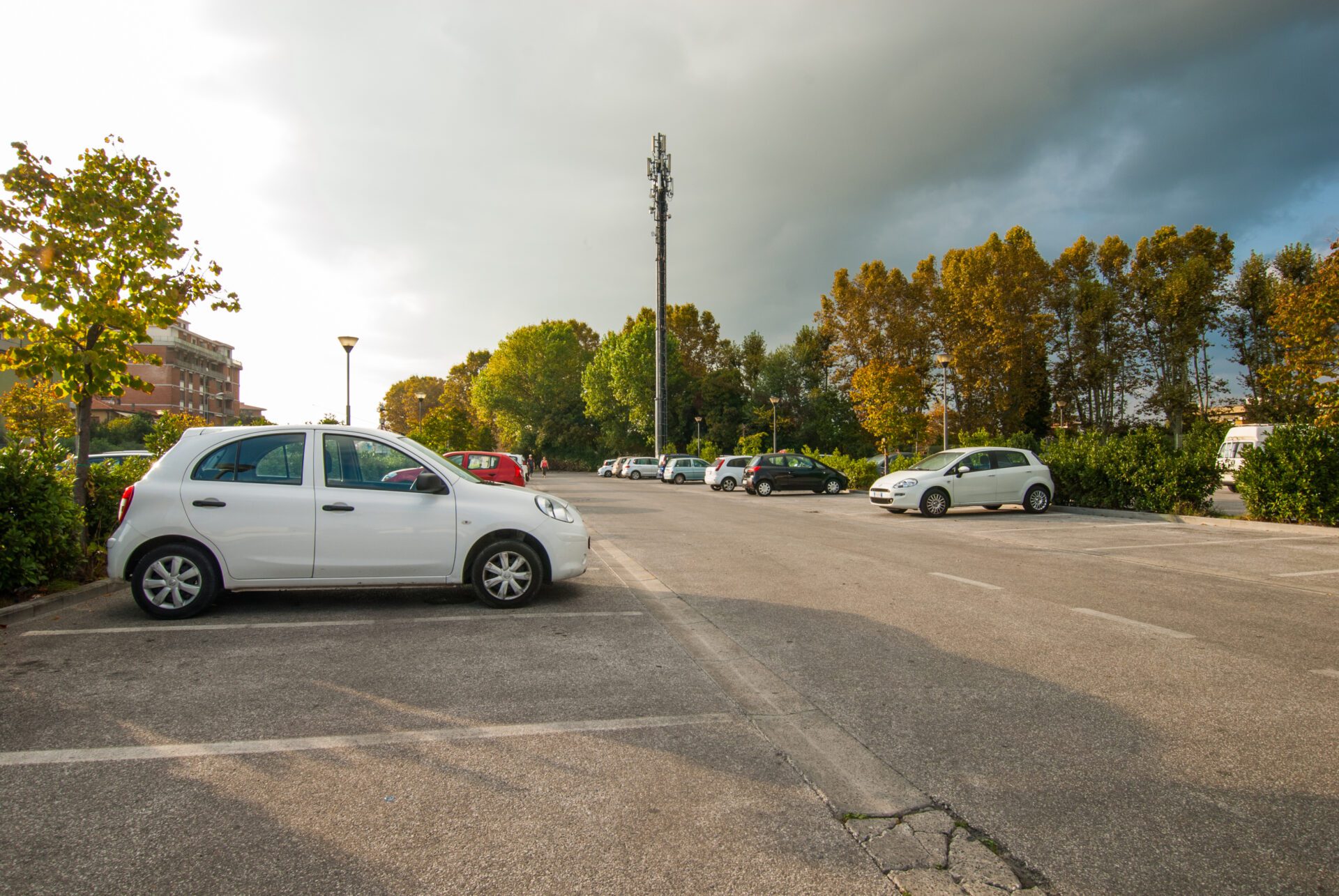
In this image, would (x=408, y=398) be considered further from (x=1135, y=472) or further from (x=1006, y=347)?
(x=1135, y=472)

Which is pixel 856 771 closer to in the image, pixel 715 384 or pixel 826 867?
pixel 826 867

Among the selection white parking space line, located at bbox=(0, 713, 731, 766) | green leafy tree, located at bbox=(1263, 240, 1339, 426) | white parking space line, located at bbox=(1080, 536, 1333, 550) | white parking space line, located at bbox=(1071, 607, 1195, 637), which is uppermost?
green leafy tree, located at bbox=(1263, 240, 1339, 426)

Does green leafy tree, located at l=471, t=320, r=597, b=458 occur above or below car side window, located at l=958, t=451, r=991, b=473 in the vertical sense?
above

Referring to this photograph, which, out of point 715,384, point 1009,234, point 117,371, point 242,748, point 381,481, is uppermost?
point 1009,234

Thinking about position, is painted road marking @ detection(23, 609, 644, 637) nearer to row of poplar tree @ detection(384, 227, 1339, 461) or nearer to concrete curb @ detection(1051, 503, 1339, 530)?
concrete curb @ detection(1051, 503, 1339, 530)

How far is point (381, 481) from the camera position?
6.85 m

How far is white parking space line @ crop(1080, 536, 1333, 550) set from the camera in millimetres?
11922

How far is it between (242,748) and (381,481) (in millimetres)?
3441

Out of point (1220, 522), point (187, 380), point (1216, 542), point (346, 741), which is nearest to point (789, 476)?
point (1220, 522)

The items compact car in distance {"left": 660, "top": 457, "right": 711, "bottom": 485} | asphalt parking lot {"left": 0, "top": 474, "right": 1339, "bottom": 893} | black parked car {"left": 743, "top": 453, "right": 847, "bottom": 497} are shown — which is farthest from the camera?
compact car in distance {"left": 660, "top": 457, "right": 711, "bottom": 485}

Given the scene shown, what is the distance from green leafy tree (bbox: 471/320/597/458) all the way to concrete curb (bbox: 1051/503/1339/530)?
6296cm

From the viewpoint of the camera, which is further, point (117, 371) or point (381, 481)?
point (117, 371)

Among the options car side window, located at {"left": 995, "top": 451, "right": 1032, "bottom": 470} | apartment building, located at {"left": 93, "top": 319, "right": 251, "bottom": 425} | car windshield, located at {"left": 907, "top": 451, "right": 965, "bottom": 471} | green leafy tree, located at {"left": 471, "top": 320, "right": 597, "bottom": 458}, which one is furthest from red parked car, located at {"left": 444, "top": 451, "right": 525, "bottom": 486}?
apartment building, located at {"left": 93, "top": 319, "right": 251, "bottom": 425}

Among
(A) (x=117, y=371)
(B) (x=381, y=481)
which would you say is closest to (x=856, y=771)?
(B) (x=381, y=481)
